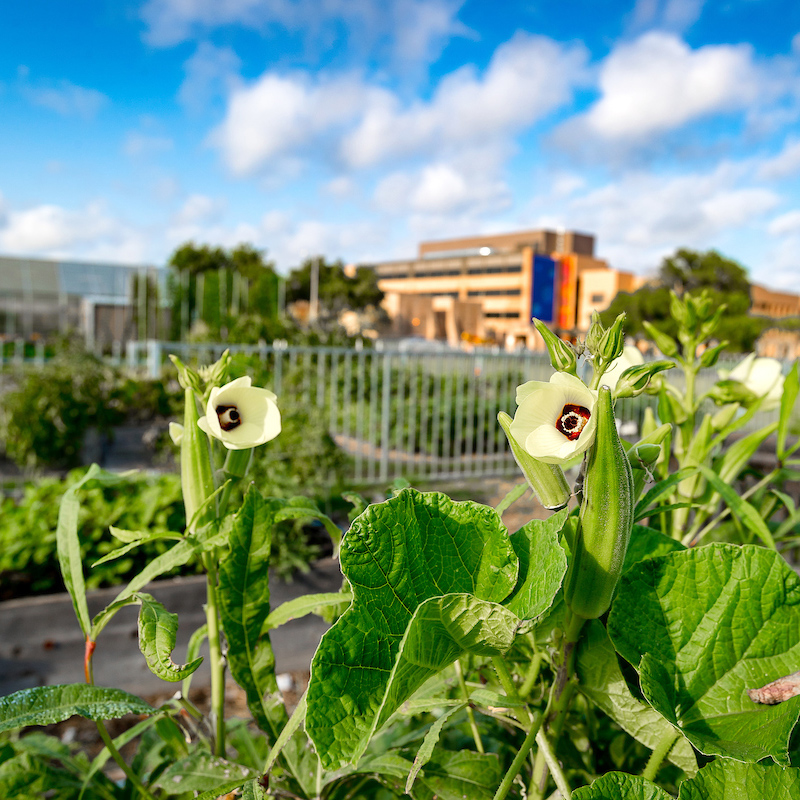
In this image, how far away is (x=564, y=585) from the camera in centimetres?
49

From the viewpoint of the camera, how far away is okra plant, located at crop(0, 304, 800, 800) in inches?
16.0

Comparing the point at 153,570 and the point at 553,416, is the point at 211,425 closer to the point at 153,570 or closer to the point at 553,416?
the point at 153,570

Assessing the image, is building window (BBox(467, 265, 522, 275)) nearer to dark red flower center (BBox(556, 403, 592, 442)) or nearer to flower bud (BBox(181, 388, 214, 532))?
flower bud (BBox(181, 388, 214, 532))

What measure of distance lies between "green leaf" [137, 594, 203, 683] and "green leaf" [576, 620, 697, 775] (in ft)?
1.07

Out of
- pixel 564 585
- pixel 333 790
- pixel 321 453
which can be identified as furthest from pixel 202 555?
pixel 321 453

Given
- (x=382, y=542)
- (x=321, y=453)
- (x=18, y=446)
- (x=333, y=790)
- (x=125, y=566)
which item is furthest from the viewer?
(x=18, y=446)

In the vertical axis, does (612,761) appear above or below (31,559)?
above

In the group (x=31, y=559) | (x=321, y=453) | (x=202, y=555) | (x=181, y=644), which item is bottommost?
(x=181, y=644)

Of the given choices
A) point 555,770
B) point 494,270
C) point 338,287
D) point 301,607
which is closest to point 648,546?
point 555,770

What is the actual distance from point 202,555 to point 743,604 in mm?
528

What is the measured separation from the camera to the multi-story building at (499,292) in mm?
52500

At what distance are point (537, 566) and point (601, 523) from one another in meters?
0.06

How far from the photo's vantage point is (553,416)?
0.48 metres

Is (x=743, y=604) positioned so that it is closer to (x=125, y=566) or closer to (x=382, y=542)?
(x=382, y=542)
